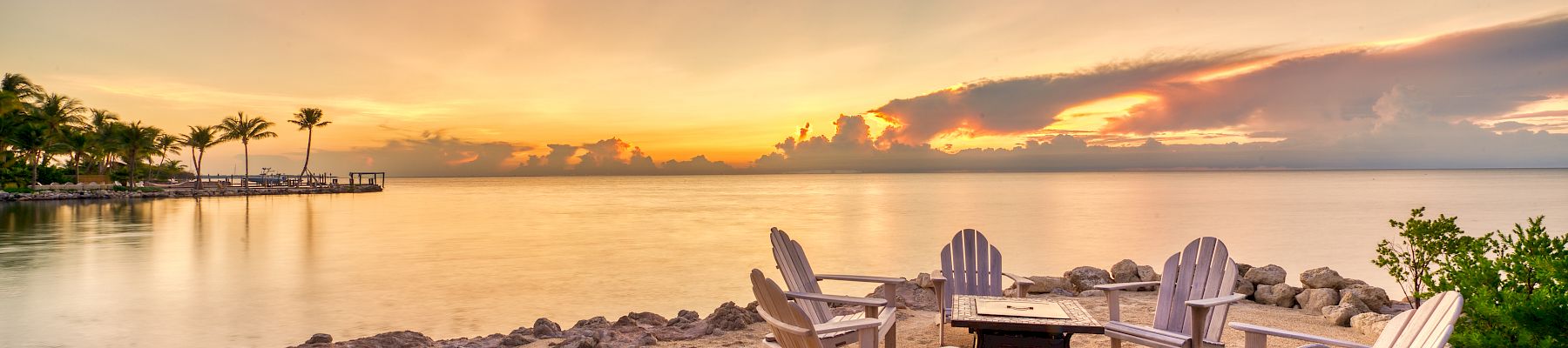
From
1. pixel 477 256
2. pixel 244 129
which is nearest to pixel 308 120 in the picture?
pixel 244 129

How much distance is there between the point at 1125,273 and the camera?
7199 millimetres

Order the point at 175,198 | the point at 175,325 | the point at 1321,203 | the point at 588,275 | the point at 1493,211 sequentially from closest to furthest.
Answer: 1. the point at 175,325
2. the point at 588,275
3. the point at 1493,211
4. the point at 1321,203
5. the point at 175,198

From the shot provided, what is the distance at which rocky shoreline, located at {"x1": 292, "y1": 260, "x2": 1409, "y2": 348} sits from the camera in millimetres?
5141

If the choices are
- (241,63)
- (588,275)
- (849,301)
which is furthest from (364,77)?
(849,301)

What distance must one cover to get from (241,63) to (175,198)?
52.2ft

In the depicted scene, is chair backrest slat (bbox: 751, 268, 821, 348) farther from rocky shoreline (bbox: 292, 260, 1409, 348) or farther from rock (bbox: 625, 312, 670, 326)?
rock (bbox: 625, 312, 670, 326)

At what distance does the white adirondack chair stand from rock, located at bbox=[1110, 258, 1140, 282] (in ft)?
12.3

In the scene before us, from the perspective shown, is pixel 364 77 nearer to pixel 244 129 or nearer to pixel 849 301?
pixel 849 301

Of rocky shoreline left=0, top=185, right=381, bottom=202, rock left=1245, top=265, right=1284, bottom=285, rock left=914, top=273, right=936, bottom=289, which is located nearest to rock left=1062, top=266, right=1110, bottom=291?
rock left=1245, top=265, right=1284, bottom=285

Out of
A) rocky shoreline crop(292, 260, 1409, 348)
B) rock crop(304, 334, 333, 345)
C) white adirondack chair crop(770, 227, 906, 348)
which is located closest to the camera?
white adirondack chair crop(770, 227, 906, 348)

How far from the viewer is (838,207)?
3002 cm

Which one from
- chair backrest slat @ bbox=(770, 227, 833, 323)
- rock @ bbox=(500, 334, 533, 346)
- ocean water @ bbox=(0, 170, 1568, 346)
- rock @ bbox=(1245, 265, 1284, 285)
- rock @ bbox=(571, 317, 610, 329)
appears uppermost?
chair backrest slat @ bbox=(770, 227, 833, 323)

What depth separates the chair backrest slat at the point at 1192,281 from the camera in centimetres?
387

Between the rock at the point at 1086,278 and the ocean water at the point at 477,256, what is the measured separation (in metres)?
2.27
